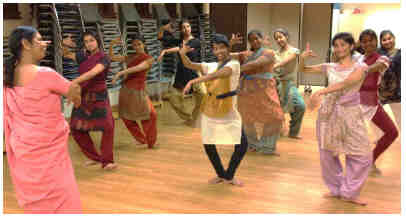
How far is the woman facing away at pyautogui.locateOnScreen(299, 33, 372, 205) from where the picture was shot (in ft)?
10.6

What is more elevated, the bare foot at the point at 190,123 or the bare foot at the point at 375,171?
the bare foot at the point at 375,171

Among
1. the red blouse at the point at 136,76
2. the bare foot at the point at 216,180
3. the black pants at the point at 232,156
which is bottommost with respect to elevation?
the bare foot at the point at 216,180

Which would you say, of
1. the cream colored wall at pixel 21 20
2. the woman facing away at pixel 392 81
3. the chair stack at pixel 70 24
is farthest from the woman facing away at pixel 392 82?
the cream colored wall at pixel 21 20

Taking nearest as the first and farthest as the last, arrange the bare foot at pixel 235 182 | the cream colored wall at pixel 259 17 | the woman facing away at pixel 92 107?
the bare foot at pixel 235 182
the woman facing away at pixel 92 107
the cream colored wall at pixel 259 17

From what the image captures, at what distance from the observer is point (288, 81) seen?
17.6ft

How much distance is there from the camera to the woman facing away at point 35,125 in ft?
8.06

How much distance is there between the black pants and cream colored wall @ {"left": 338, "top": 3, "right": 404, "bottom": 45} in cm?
622

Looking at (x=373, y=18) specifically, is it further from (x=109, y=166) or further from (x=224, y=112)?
(x=109, y=166)

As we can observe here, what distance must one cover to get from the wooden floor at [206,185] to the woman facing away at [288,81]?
0.35 m

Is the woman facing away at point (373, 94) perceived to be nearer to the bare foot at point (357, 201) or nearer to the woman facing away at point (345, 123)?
the woman facing away at point (345, 123)

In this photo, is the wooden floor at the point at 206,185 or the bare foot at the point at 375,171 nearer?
the wooden floor at the point at 206,185

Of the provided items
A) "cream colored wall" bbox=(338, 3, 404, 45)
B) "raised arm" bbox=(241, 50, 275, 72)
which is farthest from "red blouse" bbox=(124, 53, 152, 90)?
"cream colored wall" bbox=(338, 3, 404, 45)

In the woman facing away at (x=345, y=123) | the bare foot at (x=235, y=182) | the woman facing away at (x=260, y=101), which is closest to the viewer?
the woman facing away at (x=345, y=123)

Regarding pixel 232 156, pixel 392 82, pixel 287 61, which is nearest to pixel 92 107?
pixel 232 156
